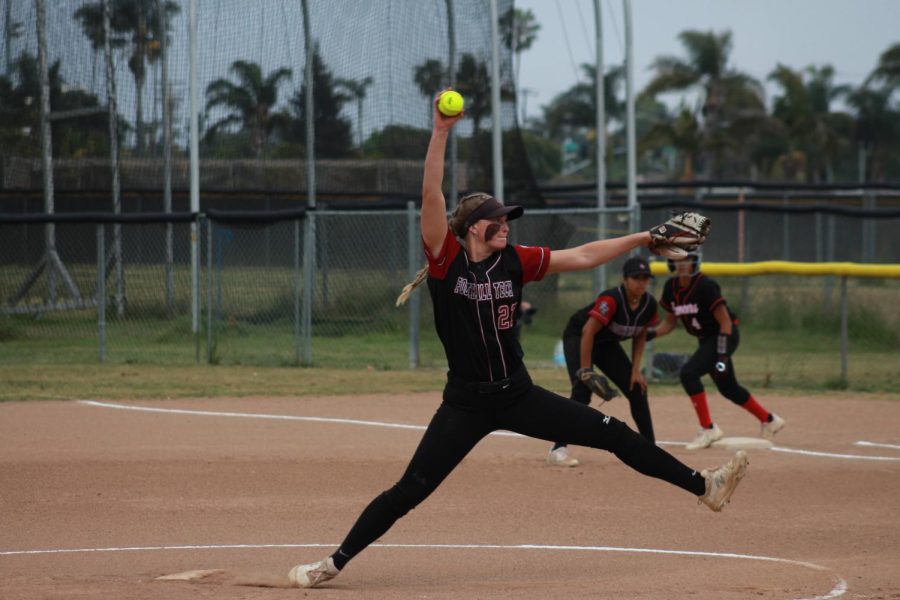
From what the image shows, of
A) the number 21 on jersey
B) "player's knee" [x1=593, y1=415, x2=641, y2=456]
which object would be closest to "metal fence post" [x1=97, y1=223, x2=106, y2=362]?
the number 21 on jersey

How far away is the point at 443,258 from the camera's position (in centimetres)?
543

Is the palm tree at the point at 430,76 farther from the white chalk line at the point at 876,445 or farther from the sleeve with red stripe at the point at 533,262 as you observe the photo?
the sleeve with red stripe at the point at 533,262

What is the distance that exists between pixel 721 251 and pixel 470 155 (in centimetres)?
936

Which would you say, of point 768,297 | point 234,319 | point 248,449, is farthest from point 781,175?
point 248,449

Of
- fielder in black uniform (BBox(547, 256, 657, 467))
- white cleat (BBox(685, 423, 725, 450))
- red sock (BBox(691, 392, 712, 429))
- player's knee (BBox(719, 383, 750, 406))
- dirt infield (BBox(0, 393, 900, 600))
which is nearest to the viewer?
dirt infield (BBox(0, 393, 900, 600))

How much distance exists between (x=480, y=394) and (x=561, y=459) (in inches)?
153

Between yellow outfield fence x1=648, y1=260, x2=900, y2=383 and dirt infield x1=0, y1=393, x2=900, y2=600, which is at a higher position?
yellow outfield fence x1=648, y1=260, x2=900, y2=383

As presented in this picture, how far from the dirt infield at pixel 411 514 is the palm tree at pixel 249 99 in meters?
8.99

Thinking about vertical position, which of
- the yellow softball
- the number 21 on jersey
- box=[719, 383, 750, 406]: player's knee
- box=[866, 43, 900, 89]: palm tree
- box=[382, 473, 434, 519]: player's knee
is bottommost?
box=[719, 383, 750, 406]: player's knee

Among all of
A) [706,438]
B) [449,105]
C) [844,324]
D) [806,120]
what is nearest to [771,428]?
[706,438]

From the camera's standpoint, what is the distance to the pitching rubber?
10.2 meters

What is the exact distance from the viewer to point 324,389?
13727 millimetres

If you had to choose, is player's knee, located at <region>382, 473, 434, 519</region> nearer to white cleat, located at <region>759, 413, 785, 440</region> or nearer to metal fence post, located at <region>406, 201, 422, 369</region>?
white cleat, located at <region>759, 413, 785, 440</region>

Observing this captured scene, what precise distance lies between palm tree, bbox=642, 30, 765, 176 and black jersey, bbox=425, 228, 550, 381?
45.7m
